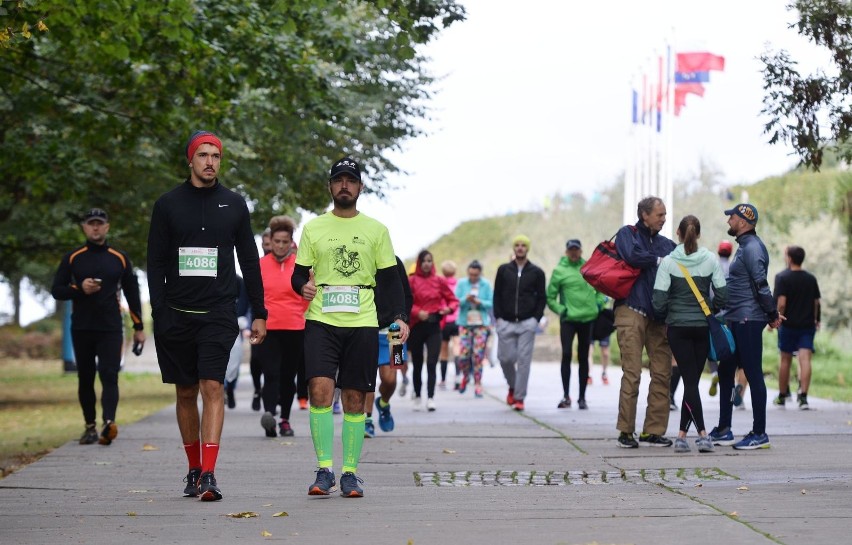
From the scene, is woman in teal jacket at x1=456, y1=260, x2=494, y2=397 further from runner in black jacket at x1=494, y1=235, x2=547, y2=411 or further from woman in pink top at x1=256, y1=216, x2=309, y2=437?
woman in pink top at x1=256, y1=216, x2=309, y2=437

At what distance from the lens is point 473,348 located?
22703mm

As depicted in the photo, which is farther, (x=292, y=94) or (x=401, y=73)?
(x=401, y=73)

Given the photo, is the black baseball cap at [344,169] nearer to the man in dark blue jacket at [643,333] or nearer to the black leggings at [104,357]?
the man in dark blue jacket at [643,333]

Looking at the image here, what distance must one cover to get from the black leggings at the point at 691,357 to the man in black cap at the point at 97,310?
4694mm

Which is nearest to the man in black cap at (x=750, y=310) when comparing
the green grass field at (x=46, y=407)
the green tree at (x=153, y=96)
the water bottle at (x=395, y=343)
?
the green tree at (x=153, y=96)

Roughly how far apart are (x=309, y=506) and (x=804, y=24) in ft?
20.9

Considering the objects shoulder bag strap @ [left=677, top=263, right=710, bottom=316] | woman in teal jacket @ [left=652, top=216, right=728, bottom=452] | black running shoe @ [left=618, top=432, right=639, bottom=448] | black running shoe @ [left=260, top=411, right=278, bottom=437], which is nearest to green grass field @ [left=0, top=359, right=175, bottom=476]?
black running shoe @ [left=260, top=411, right=278, bottom=437]

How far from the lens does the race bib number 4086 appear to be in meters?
8.95

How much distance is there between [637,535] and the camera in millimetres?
7164

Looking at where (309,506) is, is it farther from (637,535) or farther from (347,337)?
(637,535)

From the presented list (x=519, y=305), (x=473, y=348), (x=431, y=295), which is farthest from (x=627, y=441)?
(x=473, y=348)

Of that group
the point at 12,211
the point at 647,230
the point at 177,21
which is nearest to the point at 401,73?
the point at 12,211

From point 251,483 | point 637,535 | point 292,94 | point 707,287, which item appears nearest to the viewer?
point 637,535

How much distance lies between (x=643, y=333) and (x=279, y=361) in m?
3.59
